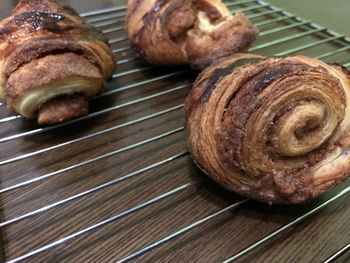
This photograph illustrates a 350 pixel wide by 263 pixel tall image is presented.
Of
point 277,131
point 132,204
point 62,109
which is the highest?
point 277,131

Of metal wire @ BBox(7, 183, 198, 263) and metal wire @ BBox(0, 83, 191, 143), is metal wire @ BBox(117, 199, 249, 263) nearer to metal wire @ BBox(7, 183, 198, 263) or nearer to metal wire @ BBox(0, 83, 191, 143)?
metal wire @ BBox(7, 183, 198, 263)

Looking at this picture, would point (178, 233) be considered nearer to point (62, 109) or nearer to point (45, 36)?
point (62, 109)

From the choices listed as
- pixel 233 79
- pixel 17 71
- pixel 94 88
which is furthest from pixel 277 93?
pixel 17 71

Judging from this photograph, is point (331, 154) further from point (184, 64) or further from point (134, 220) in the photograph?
point (184, 64)

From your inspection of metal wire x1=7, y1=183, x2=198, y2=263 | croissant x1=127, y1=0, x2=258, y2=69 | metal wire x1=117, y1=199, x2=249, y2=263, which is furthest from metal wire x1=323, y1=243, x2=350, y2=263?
croissant x1=127, y1=0, x2=258, y2=69

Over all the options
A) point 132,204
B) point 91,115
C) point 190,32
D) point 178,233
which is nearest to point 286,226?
point 178,233

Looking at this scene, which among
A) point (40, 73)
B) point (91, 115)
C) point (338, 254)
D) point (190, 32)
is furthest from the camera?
point (190, 32)

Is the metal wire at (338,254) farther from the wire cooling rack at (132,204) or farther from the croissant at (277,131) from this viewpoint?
the croissant at (277,131)

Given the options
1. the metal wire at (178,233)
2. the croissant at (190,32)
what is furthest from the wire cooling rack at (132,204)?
the croissant at (190,32)
